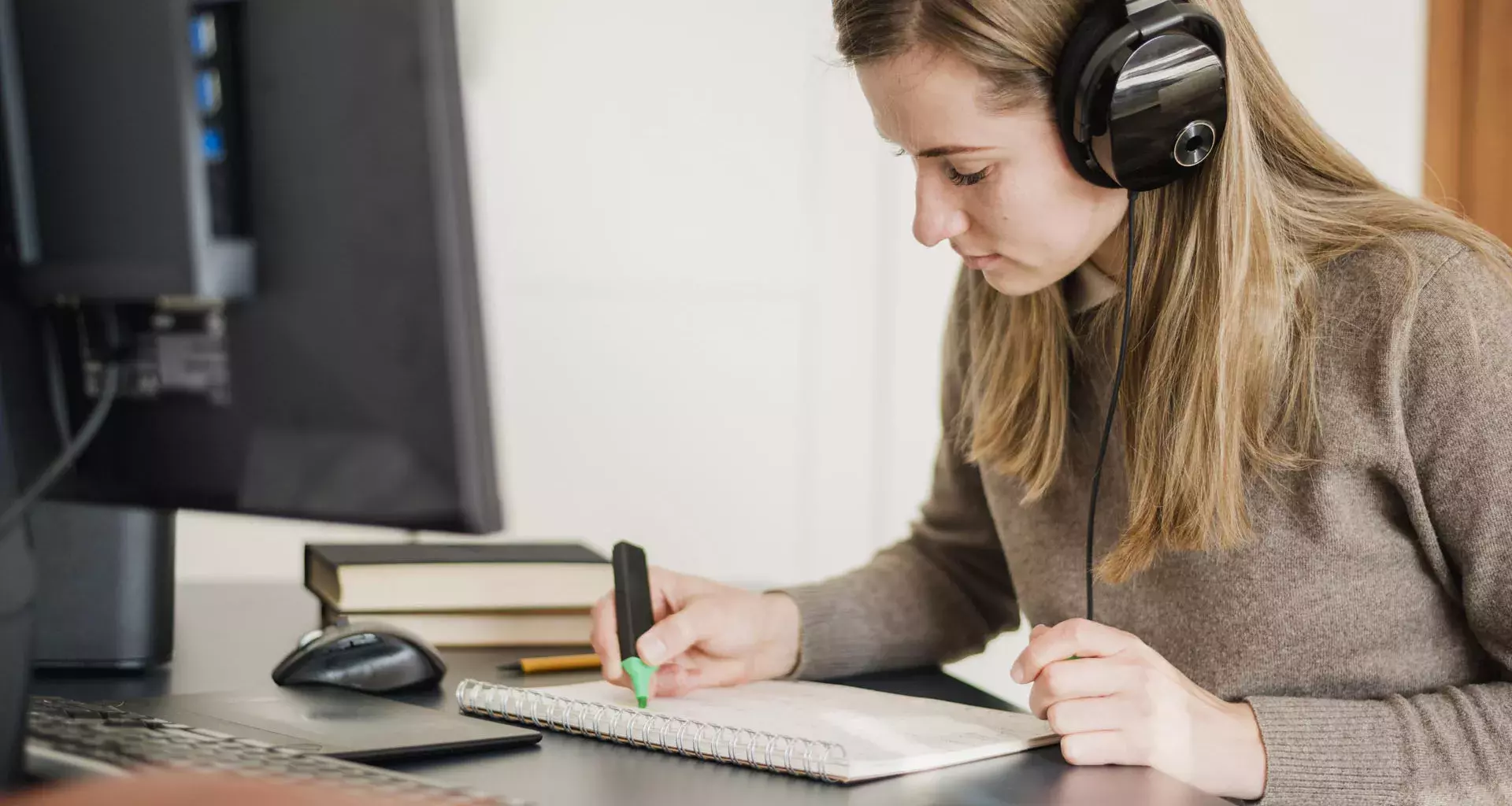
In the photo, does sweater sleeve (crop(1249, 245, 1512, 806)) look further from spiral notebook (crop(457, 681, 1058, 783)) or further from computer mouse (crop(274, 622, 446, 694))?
computer mouse (crop(274, 622, 446, 694))

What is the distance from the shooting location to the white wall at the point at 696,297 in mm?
2279

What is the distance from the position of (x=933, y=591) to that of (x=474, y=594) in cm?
37

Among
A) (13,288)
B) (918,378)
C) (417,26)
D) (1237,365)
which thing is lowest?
(918,378)

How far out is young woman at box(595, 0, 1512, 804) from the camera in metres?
0.76

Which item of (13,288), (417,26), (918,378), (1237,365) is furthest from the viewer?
(918,378)

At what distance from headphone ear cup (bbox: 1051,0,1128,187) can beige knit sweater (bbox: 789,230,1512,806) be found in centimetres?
19

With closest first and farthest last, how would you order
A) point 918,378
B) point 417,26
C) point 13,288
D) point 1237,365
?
point 417,26 < point 13,288 < point 1237,365 < point 918,378

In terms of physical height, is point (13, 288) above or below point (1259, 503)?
above

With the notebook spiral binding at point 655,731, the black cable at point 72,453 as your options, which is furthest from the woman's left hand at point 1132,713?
the black cable at point 72,453

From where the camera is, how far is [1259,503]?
90 centimetres

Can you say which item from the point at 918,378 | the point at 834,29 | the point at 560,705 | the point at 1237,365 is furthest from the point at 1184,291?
the point at 918,378

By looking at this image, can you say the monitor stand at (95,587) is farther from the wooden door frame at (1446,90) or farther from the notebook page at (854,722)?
the wooden door frame at (1446,90)

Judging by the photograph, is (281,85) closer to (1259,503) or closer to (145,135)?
(145,135)

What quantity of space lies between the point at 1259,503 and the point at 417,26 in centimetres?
63
